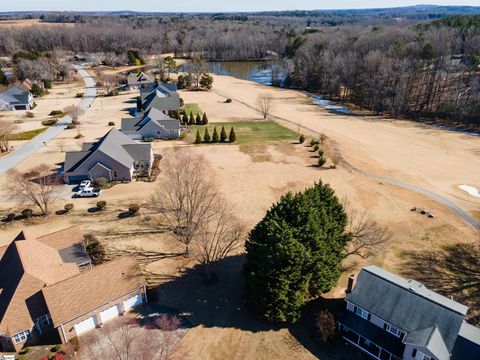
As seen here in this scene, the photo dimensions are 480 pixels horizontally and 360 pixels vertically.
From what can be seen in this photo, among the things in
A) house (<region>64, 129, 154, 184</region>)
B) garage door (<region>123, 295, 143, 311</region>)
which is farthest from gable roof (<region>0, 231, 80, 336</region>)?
house (<region>64, 129, 154, 184</region>)

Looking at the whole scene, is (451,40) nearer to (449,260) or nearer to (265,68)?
(265,68)

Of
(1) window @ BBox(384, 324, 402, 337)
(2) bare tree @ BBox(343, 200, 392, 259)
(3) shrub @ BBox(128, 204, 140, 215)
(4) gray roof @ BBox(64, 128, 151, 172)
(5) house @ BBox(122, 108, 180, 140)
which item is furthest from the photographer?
(5) house @ BBox(122, 108, 180, 140)

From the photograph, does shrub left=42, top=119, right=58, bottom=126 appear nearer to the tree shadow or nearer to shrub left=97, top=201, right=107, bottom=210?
shrub left=97, top=201, right=107, bottom=210

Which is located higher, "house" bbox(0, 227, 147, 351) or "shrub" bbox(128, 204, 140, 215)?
"house" bbox(0, 227, 147, 351)

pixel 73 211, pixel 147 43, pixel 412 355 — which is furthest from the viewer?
pixel 147 43

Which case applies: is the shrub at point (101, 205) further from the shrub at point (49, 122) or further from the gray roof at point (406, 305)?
the shrub at point (49, 122)

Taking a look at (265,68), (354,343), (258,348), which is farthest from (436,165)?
(265,68)
